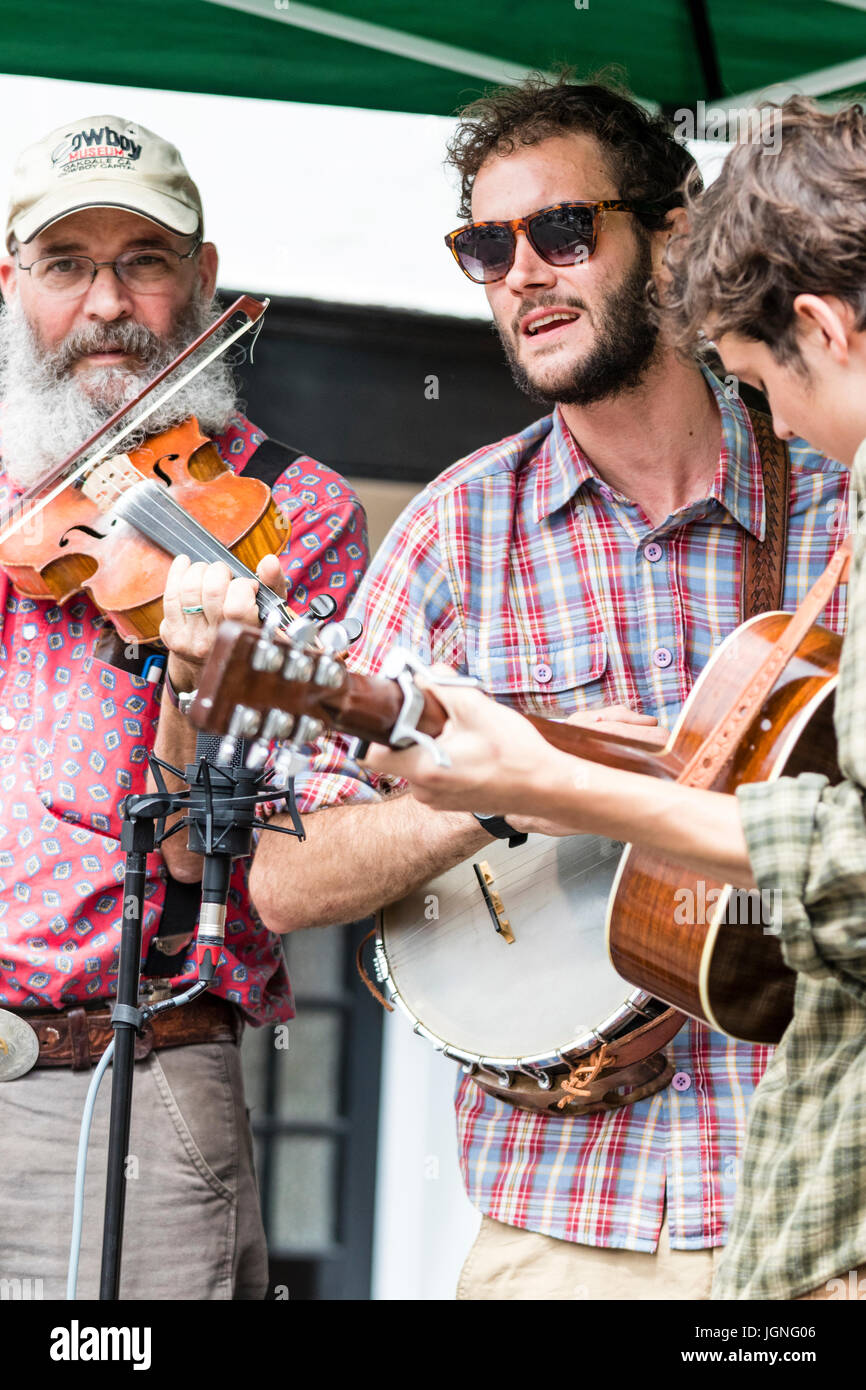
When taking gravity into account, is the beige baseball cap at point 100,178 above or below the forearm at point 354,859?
above

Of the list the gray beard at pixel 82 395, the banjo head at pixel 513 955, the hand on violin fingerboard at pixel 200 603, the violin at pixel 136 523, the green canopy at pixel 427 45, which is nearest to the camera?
the hand on violin fingerboard at pixel 200 603

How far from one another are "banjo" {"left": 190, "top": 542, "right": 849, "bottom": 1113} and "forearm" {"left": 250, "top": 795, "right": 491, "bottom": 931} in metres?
0.09

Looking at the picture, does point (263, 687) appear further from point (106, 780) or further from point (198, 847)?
point (106, 780)

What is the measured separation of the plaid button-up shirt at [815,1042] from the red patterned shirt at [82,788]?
3.46ft

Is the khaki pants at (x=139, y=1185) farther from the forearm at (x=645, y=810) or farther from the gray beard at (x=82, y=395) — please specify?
the forearm at (x=645, y=810)

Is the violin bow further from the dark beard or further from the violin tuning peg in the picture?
the violin tuning peg

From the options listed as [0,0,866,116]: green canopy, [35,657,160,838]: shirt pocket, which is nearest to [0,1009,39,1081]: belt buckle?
[35,657,160,838]: shirt pocket

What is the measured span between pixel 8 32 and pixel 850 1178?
88.5 inches

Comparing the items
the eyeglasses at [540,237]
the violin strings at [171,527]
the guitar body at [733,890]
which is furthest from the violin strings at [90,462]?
the guitar body at [733,890]

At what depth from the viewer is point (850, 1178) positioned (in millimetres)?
1468

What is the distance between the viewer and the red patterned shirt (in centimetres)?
230

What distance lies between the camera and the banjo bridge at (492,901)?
7.21 feet

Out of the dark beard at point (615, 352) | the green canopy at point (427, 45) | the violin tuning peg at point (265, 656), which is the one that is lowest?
the violin tuning peg at point (265, 656)
